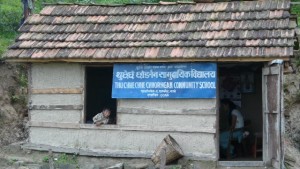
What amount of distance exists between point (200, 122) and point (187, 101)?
0.53 metres

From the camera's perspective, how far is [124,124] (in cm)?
1201

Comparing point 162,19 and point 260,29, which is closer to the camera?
point 260,29

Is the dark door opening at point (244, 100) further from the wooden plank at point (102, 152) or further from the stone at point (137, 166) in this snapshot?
the stone at point (137, 166)

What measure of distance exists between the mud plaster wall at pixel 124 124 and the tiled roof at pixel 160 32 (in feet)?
2.02

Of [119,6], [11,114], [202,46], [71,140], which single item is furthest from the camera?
[11,114]

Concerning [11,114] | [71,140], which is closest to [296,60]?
[71,140]

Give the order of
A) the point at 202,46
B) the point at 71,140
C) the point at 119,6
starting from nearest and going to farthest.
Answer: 1. the point at 202,46
2. the point at 71,140
3. the point at 119,6

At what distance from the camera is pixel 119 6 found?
13422 millimetres

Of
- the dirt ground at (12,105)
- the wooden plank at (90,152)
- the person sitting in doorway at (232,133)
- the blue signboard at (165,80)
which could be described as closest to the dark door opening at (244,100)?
the person sitting in doorway at (232,133)

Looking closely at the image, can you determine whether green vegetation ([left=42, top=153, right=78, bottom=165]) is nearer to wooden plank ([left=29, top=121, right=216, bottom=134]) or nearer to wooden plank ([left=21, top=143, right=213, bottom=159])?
wooden plank ([left=21, top=143, right=213, bottom=159])

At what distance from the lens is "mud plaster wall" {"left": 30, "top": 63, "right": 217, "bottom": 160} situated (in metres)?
11.5

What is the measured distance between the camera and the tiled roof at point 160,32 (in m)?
11.2

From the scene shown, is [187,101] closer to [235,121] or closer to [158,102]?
[158,102]

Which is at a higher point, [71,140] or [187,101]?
[187,101]
